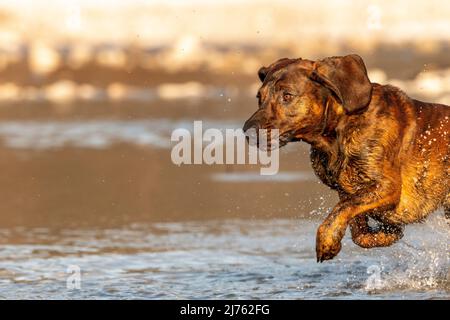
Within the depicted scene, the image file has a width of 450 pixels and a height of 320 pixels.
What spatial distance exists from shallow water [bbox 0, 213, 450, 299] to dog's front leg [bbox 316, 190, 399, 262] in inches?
24.7

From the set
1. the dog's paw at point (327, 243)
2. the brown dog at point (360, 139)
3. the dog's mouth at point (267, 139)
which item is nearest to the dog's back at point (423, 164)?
the brown dog at point (360, 139)

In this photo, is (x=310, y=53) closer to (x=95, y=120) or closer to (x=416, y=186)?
(x=95, y=120)

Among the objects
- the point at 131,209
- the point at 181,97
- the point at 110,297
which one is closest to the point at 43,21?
the point at 181,97

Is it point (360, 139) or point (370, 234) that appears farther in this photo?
point (370, 234)

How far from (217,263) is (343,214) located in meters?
1.90

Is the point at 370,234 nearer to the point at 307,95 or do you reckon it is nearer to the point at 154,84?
the point at 307,95

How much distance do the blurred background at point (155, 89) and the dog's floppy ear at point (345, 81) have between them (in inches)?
117

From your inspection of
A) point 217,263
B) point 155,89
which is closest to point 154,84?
point 155,89

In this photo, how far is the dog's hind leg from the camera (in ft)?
27.2

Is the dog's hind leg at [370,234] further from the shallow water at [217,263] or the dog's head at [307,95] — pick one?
the dog's head at [307,95]

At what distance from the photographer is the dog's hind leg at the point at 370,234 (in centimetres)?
829

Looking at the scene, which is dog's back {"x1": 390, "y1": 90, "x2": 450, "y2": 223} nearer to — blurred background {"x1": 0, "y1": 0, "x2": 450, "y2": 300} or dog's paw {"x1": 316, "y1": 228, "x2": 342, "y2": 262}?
dog's paw {"x1": 316, "y1": 228, "x2": 342, "y2": 262}

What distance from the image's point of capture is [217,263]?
31.0 ft

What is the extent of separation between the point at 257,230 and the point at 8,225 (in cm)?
226
